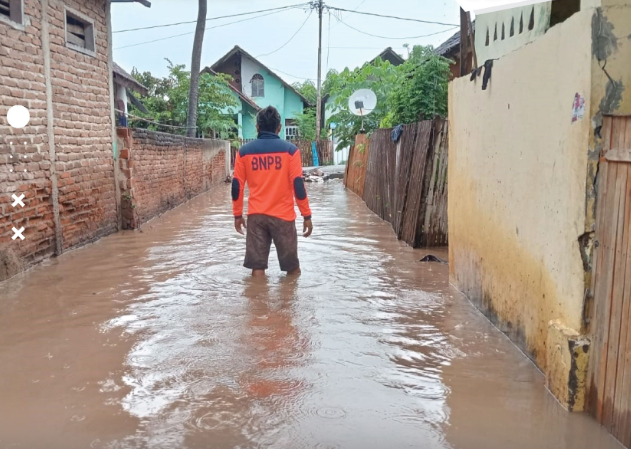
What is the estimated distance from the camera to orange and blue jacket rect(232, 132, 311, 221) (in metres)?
5.74

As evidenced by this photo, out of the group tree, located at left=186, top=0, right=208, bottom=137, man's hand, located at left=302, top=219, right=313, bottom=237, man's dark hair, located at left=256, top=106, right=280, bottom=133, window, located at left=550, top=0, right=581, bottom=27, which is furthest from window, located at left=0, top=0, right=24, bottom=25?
tree, located at left=186, top=0, right=208, bottom=137

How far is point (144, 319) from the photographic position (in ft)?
15.9

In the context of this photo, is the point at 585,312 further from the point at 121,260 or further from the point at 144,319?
the point at 121,260

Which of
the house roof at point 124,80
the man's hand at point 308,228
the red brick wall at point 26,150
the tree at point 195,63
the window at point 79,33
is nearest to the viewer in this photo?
the man's hand at point 308,228

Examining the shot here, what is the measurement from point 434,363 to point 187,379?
157cm

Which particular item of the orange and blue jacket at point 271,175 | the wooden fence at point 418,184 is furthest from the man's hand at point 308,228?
the wooden fence at point 418,184

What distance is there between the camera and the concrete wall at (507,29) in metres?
4.63

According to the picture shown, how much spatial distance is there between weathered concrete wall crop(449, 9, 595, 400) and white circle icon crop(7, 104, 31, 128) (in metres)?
4.72

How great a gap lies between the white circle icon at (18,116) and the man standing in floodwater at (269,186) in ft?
8.62

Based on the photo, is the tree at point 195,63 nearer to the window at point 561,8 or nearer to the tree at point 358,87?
the tree at point 358,87

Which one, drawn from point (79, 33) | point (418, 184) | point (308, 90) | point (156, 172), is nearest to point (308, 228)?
point (418, 184)

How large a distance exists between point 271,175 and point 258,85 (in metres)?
34.4

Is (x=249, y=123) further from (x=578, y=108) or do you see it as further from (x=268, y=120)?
(x=578, y=108)

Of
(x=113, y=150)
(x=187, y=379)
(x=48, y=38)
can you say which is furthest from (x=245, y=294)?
(x=113, y=150)
